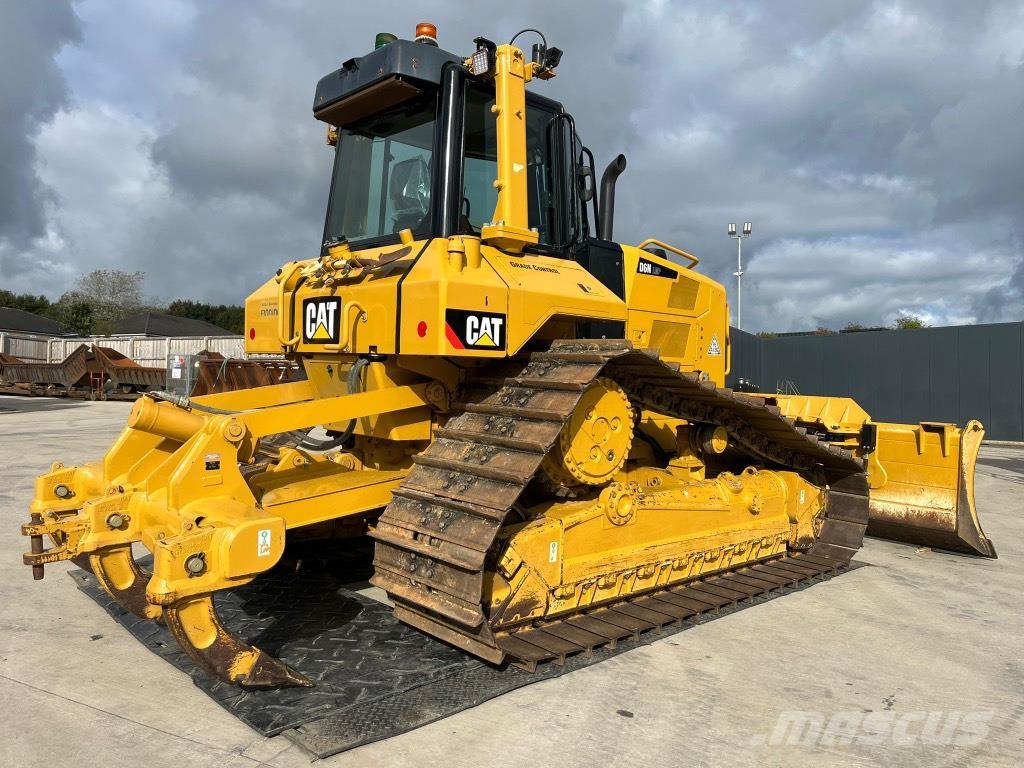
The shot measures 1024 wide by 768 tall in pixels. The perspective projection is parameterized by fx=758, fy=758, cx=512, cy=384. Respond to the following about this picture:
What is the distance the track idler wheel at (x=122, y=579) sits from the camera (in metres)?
4.22

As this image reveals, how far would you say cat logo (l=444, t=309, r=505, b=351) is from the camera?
3.97 metres

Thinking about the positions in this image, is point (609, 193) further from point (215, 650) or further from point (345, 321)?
point (215, 650)

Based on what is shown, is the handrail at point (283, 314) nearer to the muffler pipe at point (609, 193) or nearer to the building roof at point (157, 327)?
the muffler pipe at point (609, 193)

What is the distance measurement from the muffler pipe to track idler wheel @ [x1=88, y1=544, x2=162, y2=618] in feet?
12.3

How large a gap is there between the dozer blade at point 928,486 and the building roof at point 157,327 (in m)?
58.0

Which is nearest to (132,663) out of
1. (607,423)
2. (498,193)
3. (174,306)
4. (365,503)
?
(365,503)

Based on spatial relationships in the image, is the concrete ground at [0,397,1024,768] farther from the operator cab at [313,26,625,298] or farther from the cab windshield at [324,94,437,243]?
the cab windshield at [324,94,437,243]

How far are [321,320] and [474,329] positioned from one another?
4.10 ft

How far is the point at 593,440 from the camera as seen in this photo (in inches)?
173

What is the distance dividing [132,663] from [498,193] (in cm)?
332

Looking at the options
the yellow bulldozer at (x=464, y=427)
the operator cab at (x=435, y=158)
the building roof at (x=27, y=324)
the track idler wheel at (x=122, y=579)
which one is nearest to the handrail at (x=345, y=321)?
the yellow bulldozer at (x=464, y=427)

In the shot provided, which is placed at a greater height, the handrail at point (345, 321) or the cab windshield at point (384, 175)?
the cab windshield at point (384, 175)

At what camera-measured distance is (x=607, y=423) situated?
4.44 m

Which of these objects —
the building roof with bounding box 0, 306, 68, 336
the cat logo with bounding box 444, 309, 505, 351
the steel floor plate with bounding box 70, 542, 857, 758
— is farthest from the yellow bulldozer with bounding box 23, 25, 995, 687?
the building roof with bounding box 0, 306, 68, 336
